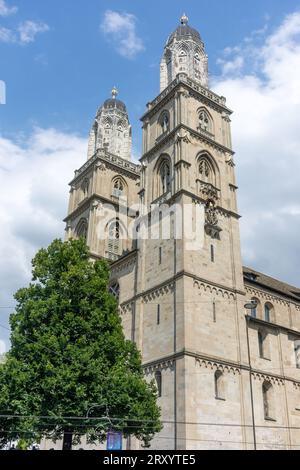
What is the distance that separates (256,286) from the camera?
40656 mm

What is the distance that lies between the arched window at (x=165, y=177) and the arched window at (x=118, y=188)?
1181cm

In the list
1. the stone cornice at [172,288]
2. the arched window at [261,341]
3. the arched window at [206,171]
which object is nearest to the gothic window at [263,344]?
the arched window at [261,341]

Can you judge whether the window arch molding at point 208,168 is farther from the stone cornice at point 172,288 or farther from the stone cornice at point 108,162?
the stone cornice at point 108,162

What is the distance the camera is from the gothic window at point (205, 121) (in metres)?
43.5

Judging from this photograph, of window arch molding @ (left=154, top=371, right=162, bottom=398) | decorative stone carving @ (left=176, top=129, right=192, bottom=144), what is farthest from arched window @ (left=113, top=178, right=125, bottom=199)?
window arch molding @ (left=154, top=371, right=162, bottom=398)

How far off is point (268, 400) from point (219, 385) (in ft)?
17.9

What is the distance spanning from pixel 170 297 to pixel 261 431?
10.7m

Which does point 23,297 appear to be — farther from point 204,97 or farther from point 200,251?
point 204,97

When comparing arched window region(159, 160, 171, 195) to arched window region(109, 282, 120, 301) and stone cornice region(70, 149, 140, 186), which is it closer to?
arched window region(109, 282, 120, 301)

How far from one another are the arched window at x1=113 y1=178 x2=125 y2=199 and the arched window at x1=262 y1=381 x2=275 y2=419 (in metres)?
25.7

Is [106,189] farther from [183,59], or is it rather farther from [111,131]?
[183,59]

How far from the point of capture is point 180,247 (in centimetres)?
3441

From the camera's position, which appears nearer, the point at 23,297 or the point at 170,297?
the point at 23,297
